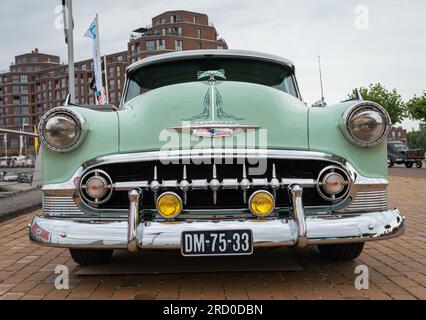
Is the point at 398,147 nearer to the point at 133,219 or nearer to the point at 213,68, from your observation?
the point at 213,68

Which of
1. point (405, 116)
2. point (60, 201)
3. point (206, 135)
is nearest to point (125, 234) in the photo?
point (60, 201)

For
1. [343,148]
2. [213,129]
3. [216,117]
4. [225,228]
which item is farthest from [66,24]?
[225,228]

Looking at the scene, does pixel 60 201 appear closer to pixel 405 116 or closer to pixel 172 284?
pixel 172 284

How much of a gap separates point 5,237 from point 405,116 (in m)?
41.1

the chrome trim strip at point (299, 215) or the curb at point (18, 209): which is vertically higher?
the chrome trim strip at point (299, 215)

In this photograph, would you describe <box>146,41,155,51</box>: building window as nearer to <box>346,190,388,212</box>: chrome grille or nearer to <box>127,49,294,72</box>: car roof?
<box>127,49,294,72</box>: car roof

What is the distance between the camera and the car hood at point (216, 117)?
2771 mm

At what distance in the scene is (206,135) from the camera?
2.75 metres

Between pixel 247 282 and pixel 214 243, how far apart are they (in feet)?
2.09

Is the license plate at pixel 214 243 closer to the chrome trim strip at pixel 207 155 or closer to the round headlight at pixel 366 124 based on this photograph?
the chrome trim strip at pixel 207 155

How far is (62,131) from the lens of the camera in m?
2.84

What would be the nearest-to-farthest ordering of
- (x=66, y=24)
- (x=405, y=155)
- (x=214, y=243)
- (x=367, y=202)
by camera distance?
1. (x=214, y=243)
2. (x=367, y=202)
3. (x=66, y=24)
4. (x=405, y=155)

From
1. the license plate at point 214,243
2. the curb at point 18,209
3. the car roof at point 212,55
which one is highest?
the car roof at point 212,55

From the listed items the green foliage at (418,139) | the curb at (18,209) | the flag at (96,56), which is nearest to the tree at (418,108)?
the flag at (96,56)
